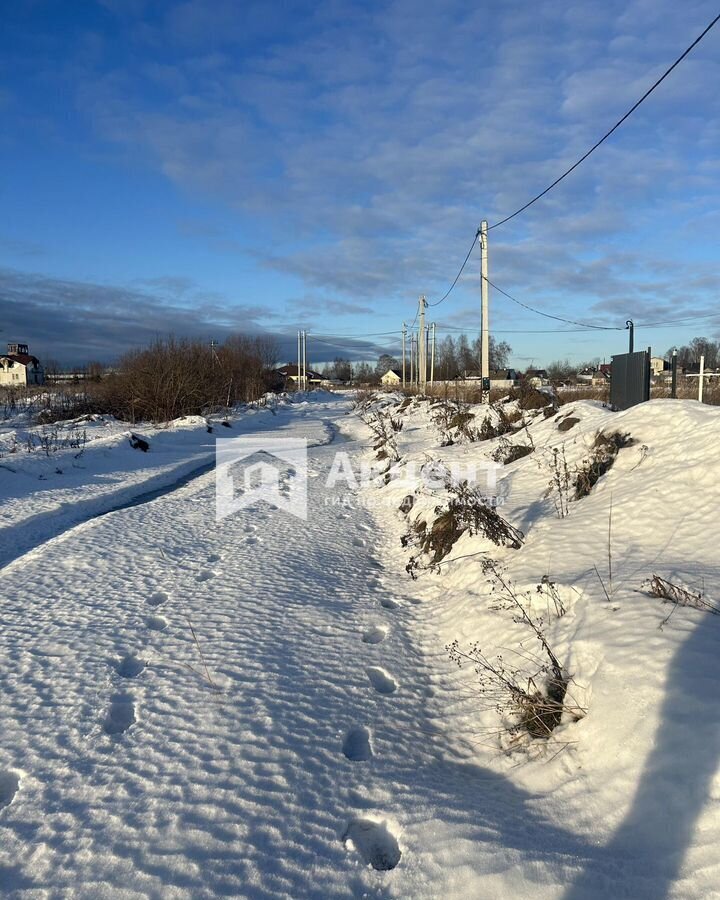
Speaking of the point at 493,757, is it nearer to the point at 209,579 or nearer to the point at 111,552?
the point at 209,579

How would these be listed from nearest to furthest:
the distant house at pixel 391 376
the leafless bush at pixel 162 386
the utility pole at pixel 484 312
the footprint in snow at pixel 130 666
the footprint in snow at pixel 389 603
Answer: the footprint in snow at pixel 130 666
the footprint in snow at pixel 389 603
the utility pole at pixel 484 312
the leafless bush at pixel 162 386
the distant house at pixel 391 376

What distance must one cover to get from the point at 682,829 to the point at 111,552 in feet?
18.1

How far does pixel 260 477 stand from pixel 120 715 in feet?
25.8

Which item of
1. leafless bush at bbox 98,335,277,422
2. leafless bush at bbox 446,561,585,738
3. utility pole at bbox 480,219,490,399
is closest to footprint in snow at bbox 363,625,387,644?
leafless bush at bbox 446,561,585,738

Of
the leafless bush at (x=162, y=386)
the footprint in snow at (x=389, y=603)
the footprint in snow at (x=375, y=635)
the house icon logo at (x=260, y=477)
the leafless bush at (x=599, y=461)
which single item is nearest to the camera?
the footprint in snow at (x=375, y=635)

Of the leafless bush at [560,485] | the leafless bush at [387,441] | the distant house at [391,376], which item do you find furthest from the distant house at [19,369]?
the leafless bush at [560,485]

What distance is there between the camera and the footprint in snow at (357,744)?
2.82 metres

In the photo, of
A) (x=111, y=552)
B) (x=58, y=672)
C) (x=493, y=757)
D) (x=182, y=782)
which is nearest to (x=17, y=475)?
(x=111, y=552)

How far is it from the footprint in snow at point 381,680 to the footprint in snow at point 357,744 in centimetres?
45

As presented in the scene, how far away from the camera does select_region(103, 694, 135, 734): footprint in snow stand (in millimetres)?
2934

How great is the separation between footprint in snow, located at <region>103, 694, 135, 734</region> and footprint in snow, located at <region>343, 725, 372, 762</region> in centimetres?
116

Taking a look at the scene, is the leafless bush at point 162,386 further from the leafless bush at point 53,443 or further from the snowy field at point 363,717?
the snowy field at point 363,717

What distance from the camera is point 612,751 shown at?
2516mm

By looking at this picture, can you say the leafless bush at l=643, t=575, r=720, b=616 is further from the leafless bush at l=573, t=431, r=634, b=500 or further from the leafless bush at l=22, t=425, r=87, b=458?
the leafless bush at l=22, t=425, r=87, b=458
